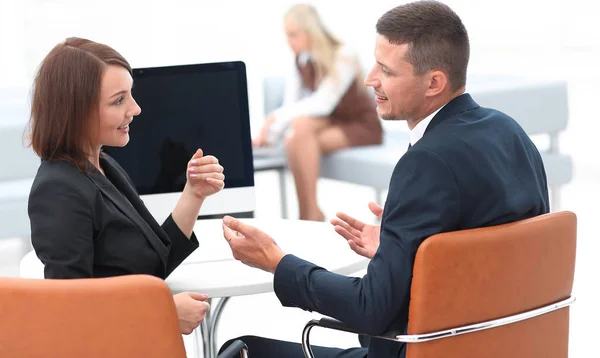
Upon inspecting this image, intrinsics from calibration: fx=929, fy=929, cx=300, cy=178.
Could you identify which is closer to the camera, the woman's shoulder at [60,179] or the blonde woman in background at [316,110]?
the woman's shoulder at [60,179]

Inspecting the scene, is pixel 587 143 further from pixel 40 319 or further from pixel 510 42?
pixel 40 319

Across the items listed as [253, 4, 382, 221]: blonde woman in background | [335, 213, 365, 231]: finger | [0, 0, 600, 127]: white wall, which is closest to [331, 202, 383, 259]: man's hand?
[335, 213, 365, 231]: finger

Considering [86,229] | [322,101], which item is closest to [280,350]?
[86,229]

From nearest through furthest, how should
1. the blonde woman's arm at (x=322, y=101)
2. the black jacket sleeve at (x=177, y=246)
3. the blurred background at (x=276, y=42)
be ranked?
the black jacket sleeve at (x=177, y=246)
the blonde woman's arm at (x=322, y=101)
the blurred background at (x=276, y=42)

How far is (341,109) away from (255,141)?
1.92 feet

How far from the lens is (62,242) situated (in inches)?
74.8

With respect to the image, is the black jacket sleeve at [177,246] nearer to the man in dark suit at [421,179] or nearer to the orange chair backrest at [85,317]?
the man in dark suit at [421,179]

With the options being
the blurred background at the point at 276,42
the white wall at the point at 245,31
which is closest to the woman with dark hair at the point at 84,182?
the blurred background at the point at 276,42

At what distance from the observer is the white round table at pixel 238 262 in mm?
2242

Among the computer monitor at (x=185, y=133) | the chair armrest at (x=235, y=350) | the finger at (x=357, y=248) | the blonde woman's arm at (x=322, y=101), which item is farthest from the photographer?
the blonde woman's arm at (x=322, y=101)

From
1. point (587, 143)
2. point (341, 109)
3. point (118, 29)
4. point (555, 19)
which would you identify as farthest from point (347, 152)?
point (555, 19)

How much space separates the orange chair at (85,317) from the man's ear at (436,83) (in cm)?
69

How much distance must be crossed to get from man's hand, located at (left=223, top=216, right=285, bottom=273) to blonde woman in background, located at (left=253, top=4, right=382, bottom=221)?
144 inches

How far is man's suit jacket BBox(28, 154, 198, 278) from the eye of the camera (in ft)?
6.24
